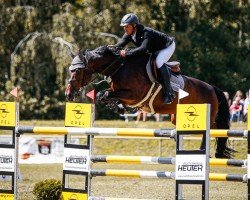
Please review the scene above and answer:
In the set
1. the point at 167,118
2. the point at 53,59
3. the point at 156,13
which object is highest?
the point at 156,13

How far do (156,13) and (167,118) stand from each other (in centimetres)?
423

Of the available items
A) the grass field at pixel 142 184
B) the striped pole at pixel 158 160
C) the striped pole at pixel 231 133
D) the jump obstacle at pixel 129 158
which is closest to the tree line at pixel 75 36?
the grass field at pixel 142 184

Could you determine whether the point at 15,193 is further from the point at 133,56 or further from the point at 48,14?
the point at 48,14

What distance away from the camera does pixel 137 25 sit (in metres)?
10.4

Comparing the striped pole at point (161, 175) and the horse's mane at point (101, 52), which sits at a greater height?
the horse's mane at point (101, 52)

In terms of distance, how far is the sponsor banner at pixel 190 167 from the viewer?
7.69 m

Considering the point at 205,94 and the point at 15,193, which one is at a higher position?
the point at 205,94

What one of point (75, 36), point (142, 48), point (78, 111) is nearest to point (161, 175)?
point (78, 111)

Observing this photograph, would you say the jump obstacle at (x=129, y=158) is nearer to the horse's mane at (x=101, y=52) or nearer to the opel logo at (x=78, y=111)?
the opel logo at (x=78, y=111)

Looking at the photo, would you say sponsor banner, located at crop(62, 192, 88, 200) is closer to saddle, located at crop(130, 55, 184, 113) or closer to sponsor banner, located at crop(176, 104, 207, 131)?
sponsor banner, located at crop(176, 104, 207, 131)

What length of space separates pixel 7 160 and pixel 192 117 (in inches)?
99.1

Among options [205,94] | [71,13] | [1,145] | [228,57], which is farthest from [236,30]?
[1,145]

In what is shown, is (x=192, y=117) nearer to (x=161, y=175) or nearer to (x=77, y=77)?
(x=161, y=175)

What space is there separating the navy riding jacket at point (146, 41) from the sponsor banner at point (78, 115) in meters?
1.74
